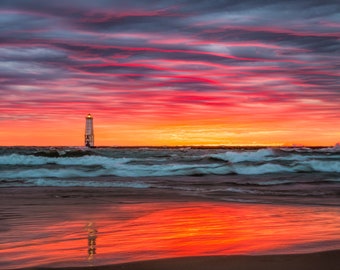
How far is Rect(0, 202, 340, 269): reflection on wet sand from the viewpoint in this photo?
4.53 meters

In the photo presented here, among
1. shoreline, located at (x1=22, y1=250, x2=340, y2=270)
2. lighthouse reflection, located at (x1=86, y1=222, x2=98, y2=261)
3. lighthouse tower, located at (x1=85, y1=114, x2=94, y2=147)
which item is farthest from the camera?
lighthouse tower, located at (x1=85, y1=114, x2=94, y2=147)

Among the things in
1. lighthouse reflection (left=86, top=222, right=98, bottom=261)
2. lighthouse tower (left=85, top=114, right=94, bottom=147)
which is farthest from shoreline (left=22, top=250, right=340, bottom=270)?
lighthouse tower (left=85, top=114, right=94, bottom=147)

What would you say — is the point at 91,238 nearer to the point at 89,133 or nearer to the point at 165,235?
the point at 165,235

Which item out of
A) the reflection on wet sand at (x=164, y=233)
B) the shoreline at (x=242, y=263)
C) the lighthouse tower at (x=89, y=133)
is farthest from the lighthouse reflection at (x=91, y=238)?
the lighthouse tower at (x=89, y=133)

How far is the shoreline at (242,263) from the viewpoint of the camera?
13.0 feet

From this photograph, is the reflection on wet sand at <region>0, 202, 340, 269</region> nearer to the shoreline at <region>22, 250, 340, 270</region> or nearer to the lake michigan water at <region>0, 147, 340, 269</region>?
the lake michigan water at <region>0, 147, 340, 269</region>

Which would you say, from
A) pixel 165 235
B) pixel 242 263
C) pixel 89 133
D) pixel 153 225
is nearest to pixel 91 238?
pixel 165 235

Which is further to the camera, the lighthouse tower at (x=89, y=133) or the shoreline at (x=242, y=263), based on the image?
the lighthouse tower at (x=89, y=133)

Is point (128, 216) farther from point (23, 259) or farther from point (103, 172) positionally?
point (103, 172)

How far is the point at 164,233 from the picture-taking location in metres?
5.89

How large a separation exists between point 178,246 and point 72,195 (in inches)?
281

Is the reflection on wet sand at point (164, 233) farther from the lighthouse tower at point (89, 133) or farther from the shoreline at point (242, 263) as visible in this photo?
the lighthouse tower at point (89, 133)

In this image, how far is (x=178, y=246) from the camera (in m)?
→ 4.90

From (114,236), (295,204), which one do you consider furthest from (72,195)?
(114,236)
